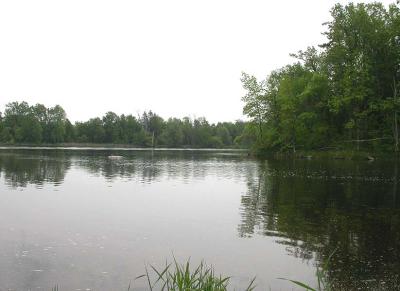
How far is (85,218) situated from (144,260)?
7.34 meters

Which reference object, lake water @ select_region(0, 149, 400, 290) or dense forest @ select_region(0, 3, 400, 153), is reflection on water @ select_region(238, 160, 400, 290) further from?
dense forest @ select_region(0, 3, 400, 153)

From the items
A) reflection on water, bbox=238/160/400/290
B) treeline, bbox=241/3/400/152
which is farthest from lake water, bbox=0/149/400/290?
treeline, bbox=241/3/400/152

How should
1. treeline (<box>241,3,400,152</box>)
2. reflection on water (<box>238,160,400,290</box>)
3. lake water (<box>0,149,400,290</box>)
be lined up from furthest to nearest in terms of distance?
treeline (<box>241,3,400,152</box>) → reflection on water (<box>238,160,400,290</box>) → lake water (<box>0,149,400,290</box>)

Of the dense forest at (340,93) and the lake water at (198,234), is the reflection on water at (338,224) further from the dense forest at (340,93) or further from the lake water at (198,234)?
the dense forest at (340,93)

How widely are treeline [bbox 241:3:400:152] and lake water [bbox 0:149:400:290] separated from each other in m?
43.8

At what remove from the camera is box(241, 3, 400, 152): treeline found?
68.2 meters

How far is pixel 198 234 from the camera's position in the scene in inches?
637

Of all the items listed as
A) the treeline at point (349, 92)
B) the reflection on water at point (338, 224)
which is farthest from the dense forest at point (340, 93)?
the reflection on water at point (338, 224)

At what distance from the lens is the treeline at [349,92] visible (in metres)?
68.2

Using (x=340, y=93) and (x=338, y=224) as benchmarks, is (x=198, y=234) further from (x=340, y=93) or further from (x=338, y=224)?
(x=340, y=93)

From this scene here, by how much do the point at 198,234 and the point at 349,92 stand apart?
5965 cm

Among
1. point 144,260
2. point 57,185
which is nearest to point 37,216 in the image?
point 144,260

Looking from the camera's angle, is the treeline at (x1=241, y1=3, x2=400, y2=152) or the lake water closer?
the lake water

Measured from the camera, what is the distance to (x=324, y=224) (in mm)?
17844
